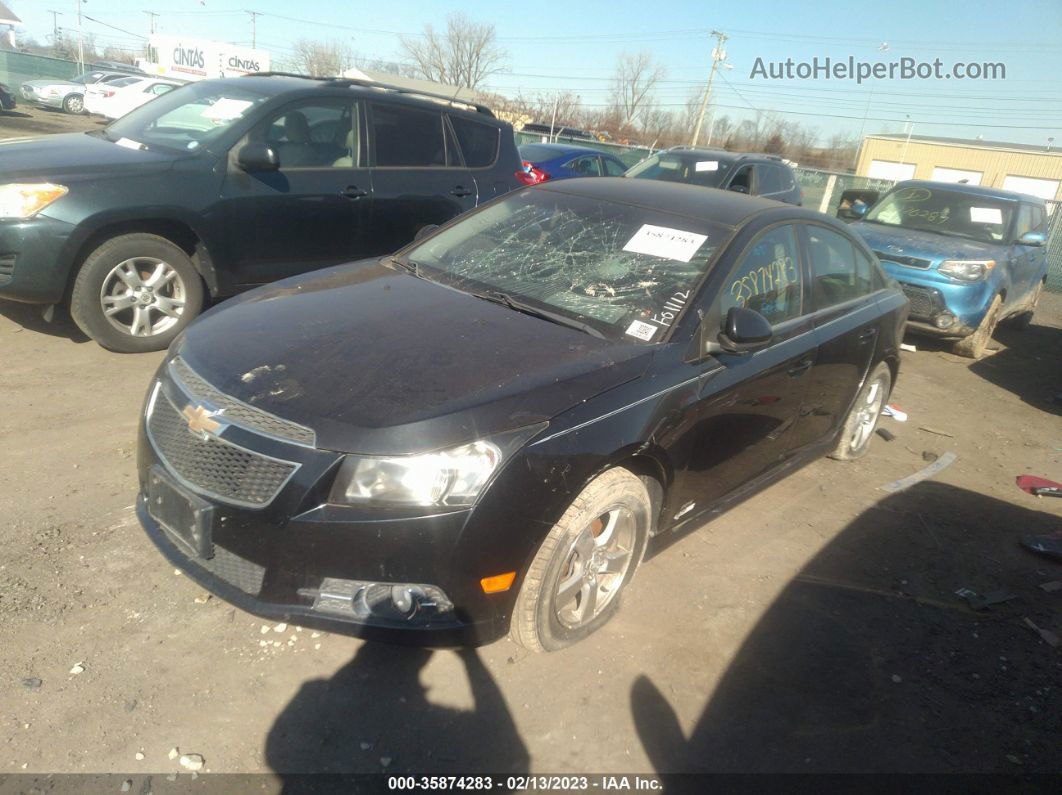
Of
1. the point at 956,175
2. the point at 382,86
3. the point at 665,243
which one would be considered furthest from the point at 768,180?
the point at 956,175

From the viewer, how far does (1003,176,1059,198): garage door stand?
47.1 meters

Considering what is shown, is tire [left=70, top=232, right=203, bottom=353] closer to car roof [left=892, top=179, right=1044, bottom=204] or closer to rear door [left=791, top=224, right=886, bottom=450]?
rear door [left=791, top=224, right=886, bottom=450]

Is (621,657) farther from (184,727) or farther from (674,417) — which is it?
(184,727)

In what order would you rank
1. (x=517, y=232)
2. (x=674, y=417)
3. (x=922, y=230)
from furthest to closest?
(x=922, y=230) < (x=517, y=232) < (x=674, y=417)

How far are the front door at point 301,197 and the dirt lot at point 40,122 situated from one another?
1421 cm

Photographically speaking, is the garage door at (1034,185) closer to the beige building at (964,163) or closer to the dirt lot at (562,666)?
the beige building at (964,163)

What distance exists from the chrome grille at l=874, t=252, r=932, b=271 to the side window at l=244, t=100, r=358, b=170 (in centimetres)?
581

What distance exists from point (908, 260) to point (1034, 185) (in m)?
51.0

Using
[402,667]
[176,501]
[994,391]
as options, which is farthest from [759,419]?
[994,391]

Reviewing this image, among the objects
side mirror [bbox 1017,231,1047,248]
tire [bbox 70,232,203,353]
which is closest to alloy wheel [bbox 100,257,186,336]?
tire [bbox 70,232,203,353]

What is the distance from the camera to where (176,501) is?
2.45m

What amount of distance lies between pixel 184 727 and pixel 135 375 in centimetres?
305

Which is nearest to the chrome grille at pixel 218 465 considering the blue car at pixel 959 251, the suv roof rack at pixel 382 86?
the suv roof rack at pixel 382 86

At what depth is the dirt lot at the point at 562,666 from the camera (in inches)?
91.0
